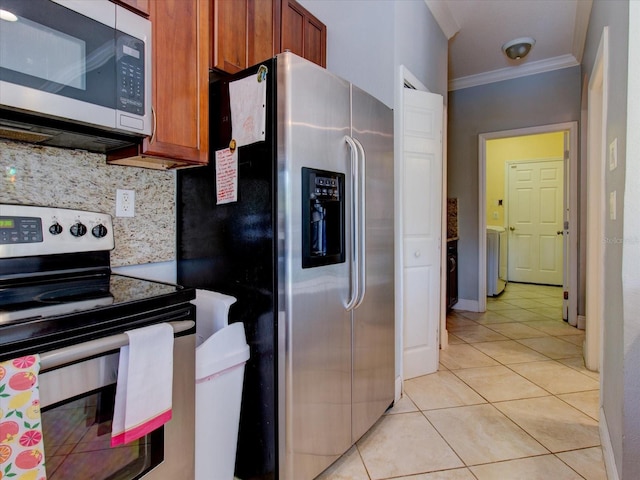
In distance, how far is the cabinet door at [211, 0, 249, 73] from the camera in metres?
1.61

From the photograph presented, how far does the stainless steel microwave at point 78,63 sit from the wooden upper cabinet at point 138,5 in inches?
0.8

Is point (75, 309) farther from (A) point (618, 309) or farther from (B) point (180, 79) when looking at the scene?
(A) point (618, 309)

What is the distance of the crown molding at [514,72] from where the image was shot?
12.9 feet

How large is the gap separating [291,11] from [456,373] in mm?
2567

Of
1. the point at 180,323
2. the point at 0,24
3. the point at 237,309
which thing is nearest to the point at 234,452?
the point at 237,309

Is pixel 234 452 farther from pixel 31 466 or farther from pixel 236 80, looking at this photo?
pixel 236 80

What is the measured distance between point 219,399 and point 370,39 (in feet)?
7.01

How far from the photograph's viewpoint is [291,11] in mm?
2061

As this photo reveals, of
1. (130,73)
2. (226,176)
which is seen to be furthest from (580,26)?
(130,73)

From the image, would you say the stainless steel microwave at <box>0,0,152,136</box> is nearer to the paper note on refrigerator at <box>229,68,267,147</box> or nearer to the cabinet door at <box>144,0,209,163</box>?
the cabinet door at <box>144,0,209,163</box>

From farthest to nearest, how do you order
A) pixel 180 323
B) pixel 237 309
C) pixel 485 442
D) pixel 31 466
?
pixel 485 442, pixel 237 309, pixel 180 323, pixel 31 466

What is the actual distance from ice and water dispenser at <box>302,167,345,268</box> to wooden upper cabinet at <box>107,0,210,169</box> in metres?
0.45

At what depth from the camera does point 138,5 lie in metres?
1.25

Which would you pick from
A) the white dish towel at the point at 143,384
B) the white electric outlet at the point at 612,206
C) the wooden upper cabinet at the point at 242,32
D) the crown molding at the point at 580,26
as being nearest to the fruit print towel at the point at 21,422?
the white dish towel at the point at 143,384
